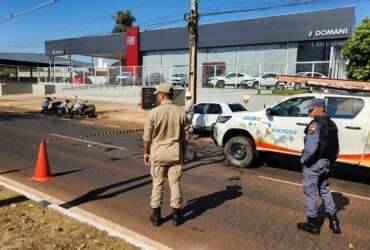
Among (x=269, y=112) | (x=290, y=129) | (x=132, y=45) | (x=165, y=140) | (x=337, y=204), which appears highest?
(x=132, y=45)

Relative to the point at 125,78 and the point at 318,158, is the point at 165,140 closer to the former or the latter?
the point at 318,158

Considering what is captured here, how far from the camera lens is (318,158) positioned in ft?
14.2

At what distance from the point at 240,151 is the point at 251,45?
28.5 meters

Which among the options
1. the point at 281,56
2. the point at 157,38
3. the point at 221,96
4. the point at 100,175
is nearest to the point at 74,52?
the point at 157,38

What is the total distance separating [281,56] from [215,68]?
12.2 meters

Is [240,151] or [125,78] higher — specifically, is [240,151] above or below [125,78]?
below

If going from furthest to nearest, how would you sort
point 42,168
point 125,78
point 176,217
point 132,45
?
point 132,45, point 125,78, point 42,168, point 176,217

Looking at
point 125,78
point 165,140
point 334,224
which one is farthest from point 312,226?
point 125,78

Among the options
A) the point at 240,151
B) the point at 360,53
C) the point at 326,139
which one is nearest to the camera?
the point at 326,139

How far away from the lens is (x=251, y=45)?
34812 millimetres

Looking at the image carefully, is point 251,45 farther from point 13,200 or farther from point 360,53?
point 13,200

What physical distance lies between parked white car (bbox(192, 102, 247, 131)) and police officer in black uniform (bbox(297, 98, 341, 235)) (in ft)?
29.7

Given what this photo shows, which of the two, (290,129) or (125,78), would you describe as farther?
(125,78)

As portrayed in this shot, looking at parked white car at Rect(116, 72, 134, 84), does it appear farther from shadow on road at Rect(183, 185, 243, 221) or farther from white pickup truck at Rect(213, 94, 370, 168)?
shadow on road at Rect(183, 185, 243, 221)
